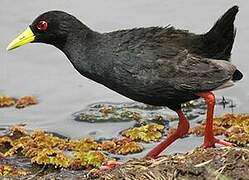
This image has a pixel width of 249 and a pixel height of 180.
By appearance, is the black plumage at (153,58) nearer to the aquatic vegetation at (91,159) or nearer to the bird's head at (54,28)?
the bird's head at (54,28)

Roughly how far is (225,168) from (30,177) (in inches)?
98.6

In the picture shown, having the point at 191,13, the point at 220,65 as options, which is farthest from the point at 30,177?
the point at 191,13

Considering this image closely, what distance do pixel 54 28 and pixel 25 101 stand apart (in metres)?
2.57

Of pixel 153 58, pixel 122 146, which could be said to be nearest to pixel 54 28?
pixel 153 58

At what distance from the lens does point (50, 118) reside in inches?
456

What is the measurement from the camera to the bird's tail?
923cm

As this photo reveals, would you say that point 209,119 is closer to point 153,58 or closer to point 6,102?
point 153,58

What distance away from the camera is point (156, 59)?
29.8 feet

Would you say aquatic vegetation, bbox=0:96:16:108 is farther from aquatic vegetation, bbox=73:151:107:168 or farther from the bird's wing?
the bird's wing

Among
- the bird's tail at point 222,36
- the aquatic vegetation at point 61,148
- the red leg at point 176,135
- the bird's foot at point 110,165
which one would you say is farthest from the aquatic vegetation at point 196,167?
the aquatic vegetation at point 61,148

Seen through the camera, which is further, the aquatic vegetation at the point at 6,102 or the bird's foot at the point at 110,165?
the aquatic vegetation at the point at 6,102

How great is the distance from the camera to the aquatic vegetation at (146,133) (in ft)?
35.0

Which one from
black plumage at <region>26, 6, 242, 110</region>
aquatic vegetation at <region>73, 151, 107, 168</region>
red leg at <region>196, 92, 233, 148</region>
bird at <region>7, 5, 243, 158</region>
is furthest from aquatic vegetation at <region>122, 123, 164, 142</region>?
red leg at <region>196, 92, 233, 148</region>

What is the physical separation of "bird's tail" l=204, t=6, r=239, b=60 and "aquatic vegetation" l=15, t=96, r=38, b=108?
3.34 m
